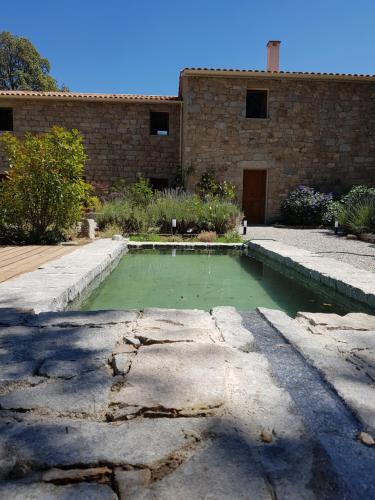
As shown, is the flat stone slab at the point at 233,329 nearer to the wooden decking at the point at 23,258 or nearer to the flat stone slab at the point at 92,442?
the flat stone slab at the point at 92,442

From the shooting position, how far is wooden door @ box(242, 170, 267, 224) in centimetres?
1230

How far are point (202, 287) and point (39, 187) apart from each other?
3.95 m

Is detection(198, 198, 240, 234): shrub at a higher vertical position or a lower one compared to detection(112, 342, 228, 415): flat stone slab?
higher

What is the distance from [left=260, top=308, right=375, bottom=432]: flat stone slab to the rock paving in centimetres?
1

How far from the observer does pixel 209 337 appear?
1.88m

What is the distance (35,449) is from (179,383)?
525 millimetres

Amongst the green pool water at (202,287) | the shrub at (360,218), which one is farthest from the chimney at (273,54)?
the green pool water at (202,287)

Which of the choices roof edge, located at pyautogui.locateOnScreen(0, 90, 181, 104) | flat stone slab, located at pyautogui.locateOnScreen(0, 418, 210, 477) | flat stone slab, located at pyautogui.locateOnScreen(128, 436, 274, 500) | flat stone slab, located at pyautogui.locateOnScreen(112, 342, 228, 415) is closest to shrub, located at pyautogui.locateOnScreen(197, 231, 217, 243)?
flat stone slab, located at pyautogui.locateOnScreen(112, 342, 228, 415)

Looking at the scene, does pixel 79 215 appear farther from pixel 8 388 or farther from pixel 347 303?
pixel 8 388

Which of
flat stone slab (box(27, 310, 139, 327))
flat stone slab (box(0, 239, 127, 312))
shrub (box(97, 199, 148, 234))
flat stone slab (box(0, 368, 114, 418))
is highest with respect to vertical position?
shrub (box(97, 199, 148, 234))

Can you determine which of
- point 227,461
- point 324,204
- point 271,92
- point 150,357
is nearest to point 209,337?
point 150,357

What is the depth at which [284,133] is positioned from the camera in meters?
12.0

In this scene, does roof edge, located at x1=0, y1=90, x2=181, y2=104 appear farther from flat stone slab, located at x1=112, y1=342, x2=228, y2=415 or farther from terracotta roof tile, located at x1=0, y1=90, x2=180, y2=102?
flat stone slab, located at x1=112, y1=342, x2=228, y2=415

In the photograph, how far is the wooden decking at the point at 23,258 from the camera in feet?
12.7
